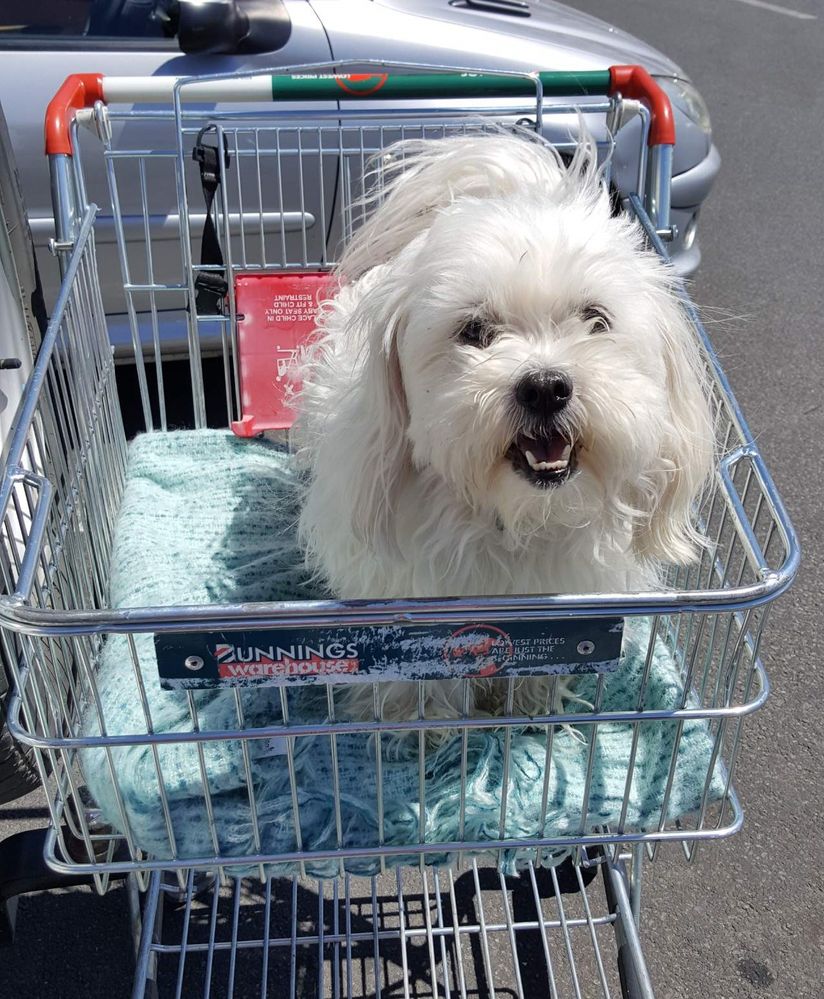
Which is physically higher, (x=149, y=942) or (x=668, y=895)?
(x=149, y=942)

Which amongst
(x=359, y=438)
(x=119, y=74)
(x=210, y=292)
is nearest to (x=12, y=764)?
(x=359, y=438)

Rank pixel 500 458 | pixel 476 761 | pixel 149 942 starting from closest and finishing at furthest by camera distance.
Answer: pixel 500 458
pixel 476 761
pixel 149 942

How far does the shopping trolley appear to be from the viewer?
4.22ft

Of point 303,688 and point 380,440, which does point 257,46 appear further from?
point 303,688

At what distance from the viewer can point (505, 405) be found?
1.45m

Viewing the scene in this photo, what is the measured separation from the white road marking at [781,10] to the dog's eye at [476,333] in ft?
31.2

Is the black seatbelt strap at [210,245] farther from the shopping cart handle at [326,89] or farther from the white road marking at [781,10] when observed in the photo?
the white road marking at [781,10]

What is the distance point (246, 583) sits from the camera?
209 cm

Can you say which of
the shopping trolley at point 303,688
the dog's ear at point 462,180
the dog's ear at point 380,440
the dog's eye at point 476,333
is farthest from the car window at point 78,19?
the dog's eye at point 476,333

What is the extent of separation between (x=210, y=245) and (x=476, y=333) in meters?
0.86

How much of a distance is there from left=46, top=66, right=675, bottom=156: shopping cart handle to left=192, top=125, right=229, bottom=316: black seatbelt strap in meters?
0.10

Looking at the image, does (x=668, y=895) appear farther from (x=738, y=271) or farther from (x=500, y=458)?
(x=738, y=271)

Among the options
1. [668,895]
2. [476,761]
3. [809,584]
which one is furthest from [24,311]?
[809,584]

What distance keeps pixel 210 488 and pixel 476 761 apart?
0.97 meters
